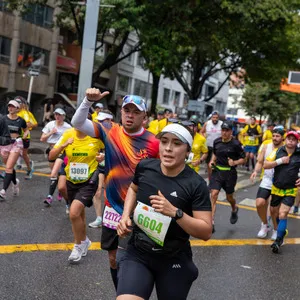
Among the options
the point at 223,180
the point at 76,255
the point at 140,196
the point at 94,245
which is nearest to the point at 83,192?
the point at 76,255

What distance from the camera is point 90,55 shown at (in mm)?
14516

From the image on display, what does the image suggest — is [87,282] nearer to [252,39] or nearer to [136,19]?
[136,19]

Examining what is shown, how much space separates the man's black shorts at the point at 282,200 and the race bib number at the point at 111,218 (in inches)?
148

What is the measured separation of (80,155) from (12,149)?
122 inches

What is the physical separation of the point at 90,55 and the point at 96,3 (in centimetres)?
147

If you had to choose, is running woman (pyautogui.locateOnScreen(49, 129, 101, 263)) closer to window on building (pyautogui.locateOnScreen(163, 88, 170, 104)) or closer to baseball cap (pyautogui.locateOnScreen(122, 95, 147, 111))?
baseball cap (pyautogui.locateOnScreen(122, 95, 147, 111))

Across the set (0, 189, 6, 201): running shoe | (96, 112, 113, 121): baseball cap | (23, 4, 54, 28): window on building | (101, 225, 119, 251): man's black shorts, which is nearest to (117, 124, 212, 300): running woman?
(101, 225, 119, 251): man's black shorts

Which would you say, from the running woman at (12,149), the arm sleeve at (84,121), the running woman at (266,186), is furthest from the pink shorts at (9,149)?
the arm sleeve at (84,121)

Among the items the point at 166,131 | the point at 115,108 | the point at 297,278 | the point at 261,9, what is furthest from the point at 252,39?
the point at 166,131

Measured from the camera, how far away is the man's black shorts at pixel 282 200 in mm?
7254

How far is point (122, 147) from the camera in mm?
4176

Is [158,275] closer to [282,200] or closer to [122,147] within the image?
[122,147]

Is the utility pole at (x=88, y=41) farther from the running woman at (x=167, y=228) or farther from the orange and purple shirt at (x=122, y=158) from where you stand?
the running woman at (x=167, y=228)

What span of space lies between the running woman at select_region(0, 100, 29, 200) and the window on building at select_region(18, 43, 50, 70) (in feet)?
72.6
